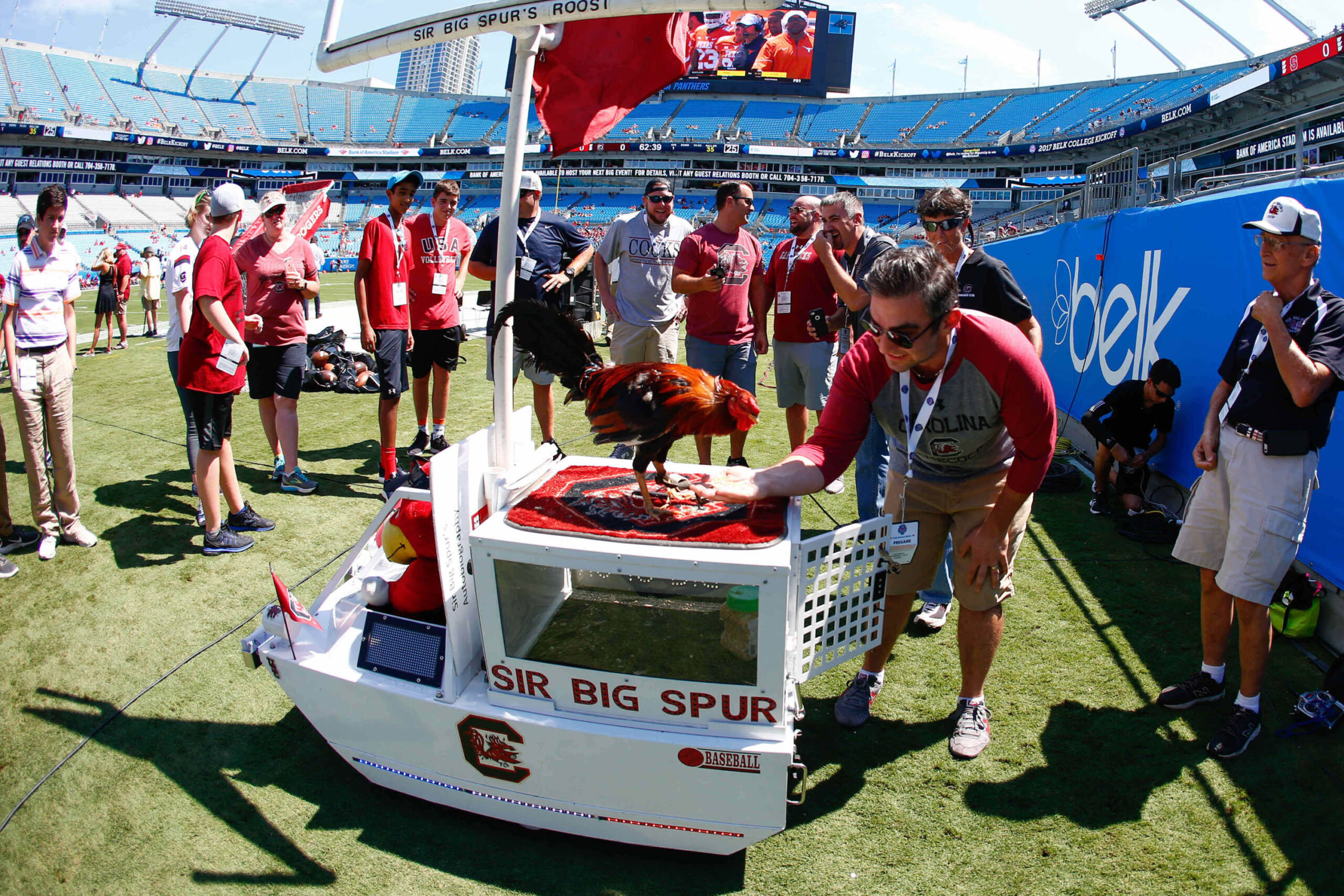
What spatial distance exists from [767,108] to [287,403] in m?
52.4

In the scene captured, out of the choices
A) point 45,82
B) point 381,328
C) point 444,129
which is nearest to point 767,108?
point 444,129

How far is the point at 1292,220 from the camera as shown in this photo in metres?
2.57

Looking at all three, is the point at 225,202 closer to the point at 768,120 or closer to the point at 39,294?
the point at 39,294

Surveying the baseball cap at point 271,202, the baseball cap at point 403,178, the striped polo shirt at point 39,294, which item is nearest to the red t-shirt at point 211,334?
the striped polo shirt at point 39,294

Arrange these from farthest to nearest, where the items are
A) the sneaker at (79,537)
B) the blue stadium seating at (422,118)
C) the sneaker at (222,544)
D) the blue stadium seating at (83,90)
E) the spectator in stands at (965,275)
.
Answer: the blue stadium seating at (422,118)
the blue stadium seating at (83,90)
the sneaker at (79,537)
the sneaker at (222,544)
the spectator in stands at (965,275)

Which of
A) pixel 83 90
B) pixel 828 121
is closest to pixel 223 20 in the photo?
pixel 83 90

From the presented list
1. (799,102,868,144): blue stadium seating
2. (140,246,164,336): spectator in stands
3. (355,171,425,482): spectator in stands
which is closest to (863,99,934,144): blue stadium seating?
(799,102,868,144): blue stadium seating

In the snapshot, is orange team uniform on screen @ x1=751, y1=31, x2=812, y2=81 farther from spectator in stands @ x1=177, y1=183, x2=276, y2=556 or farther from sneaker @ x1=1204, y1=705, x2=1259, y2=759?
sneaker @ x1=1204, y1=705, x2=1259, y2=759

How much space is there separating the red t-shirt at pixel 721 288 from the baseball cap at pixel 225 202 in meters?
2.54

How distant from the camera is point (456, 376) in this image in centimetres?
933

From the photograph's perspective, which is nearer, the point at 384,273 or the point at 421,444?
the point at 384,273

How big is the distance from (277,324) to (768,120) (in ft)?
167

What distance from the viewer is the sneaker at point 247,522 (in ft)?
15.0

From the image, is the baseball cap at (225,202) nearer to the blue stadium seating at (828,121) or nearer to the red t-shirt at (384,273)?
the red t-shirt at (384,273)
